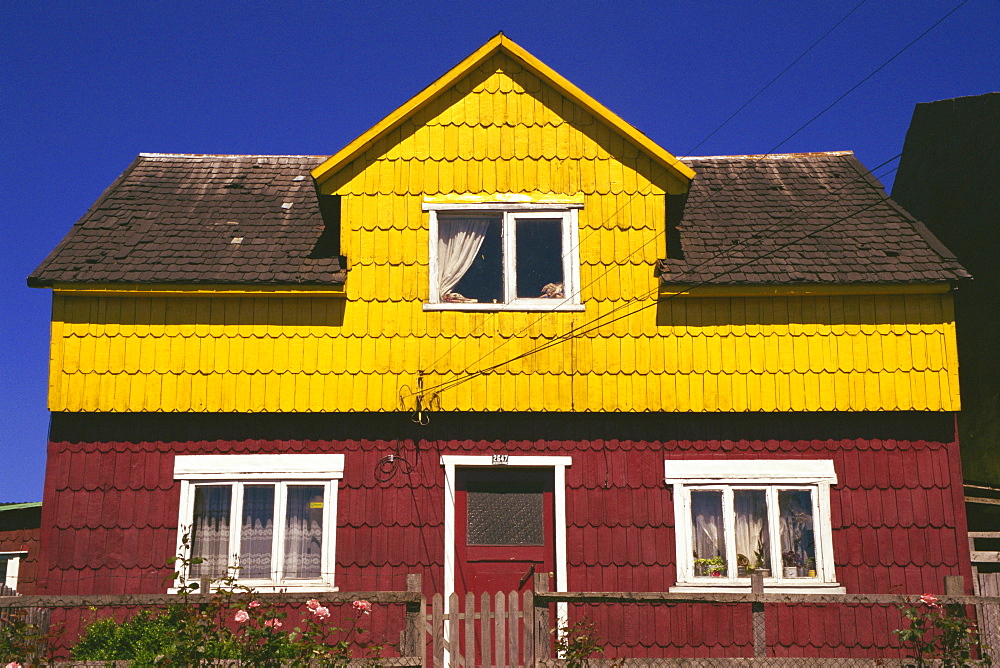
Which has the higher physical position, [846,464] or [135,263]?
[135,263]

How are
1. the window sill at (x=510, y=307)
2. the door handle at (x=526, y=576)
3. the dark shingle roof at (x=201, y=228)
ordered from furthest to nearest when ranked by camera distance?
the window sill at (x=510, y=307)
the dark shingle roof at (x=201, y=228)
the door handle at (x=526, y=576)

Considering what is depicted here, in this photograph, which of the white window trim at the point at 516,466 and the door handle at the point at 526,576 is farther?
the door handle at the point at 526,576

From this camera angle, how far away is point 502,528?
10.8 metres

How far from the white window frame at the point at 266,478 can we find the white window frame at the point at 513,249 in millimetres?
2396

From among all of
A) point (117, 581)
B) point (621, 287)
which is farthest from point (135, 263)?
point (621, 287)

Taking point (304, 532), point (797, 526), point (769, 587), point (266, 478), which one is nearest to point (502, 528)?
point (304, 532)

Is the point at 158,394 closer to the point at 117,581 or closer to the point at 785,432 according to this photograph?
the point at 117,581

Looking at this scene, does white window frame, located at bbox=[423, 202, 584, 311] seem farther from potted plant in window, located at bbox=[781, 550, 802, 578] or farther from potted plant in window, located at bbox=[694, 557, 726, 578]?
potted plant in window, located at bbox=[781, 550, 802, 578]

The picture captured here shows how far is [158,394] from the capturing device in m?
10.7

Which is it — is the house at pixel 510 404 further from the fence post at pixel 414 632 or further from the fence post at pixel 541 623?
the fence post at pixel 414 632

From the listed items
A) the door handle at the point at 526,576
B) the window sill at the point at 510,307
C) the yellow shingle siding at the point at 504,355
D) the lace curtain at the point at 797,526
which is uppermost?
the window sill at the point at 510,307

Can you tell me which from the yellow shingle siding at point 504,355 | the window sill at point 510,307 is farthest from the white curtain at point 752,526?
the window sill at point 510,307

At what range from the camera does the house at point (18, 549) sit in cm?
1351

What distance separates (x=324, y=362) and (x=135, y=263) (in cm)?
269
